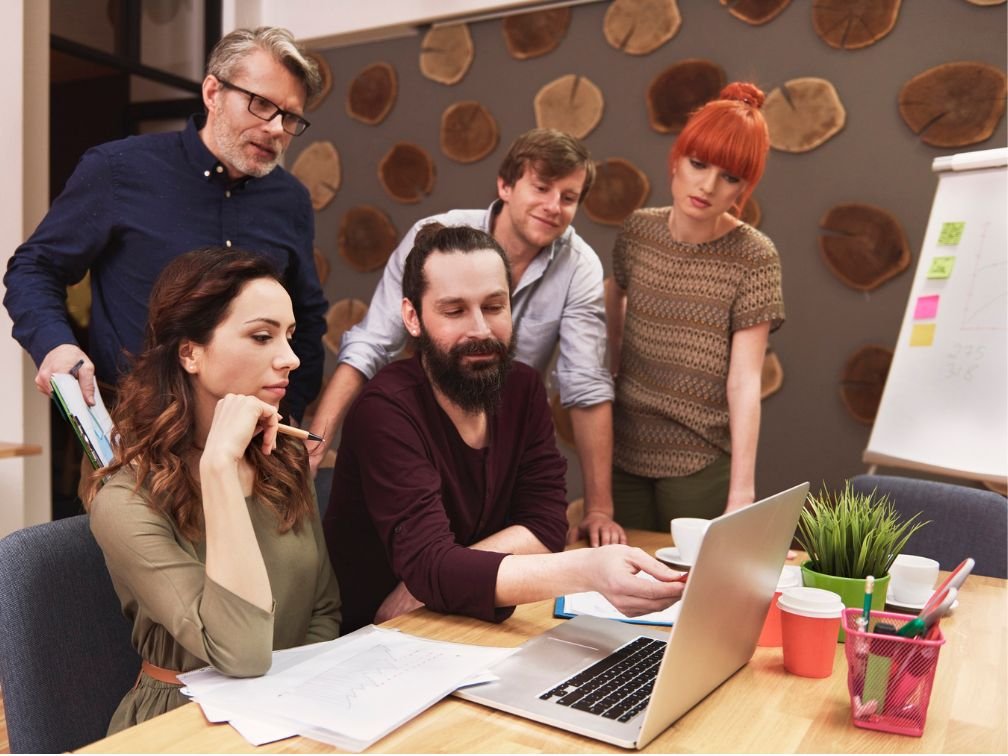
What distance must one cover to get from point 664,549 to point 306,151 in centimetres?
346

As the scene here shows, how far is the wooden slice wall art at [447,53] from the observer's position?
404 centimetres

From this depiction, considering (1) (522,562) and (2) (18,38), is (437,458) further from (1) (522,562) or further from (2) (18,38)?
(2) (18,38)

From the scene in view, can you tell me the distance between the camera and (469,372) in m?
1.56

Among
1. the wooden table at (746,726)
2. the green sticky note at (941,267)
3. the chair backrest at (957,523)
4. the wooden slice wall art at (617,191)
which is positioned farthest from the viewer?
the wooden slice wall art at (617,191)

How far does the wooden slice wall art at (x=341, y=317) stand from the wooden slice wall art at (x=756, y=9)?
2.13 metres

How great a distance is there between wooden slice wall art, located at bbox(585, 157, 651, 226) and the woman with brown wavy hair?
254cm

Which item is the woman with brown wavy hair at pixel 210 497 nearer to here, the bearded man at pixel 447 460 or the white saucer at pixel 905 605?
the bearded man at pixel 447 460

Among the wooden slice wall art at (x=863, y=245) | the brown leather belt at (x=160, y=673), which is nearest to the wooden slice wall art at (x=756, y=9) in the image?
the wooden slice wall art at (x=863, y=245)

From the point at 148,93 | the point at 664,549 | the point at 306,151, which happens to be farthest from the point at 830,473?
the point at 148,93

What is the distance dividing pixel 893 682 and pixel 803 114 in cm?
276

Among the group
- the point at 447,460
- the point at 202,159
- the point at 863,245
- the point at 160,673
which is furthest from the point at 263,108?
the point at 863,245

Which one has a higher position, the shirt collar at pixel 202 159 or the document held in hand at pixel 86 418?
the shirt collar at pixel 202 159

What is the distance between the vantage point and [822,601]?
3.90 feet

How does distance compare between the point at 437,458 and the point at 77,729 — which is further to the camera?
the point at 437,458
